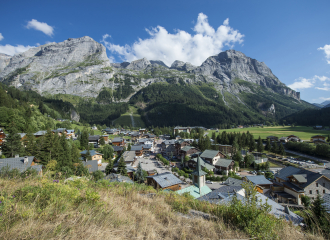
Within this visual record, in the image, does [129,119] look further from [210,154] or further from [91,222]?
[91,222]

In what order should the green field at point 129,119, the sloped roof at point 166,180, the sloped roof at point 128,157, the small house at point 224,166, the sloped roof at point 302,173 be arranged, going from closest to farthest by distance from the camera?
the sloped roof at point 166,180, the sloped roof at point 302,173, the small house at point 224,166, the sloped roof at point 128,157, the green field at point 129,119

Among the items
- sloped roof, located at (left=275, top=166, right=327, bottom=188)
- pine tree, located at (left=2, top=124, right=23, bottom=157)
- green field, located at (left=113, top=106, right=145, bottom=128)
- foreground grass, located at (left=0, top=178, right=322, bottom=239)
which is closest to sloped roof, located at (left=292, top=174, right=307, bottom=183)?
sloped roof, located at (left=275, top=166, right=327, bottom=188)

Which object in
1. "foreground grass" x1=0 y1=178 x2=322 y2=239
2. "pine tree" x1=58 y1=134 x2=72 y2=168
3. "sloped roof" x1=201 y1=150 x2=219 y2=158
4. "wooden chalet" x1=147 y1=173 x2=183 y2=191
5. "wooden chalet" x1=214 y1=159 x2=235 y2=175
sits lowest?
"wooden chalet" x1=214 y1=159 x2=235 y2=175

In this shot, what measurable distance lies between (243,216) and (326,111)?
611 ft

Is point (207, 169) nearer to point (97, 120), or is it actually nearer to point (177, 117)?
point (177, 117)

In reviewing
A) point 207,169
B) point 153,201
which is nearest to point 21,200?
point 153,201

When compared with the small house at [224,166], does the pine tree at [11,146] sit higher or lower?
higher

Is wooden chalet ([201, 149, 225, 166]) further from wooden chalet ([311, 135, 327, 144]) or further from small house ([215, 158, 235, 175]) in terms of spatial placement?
wooden chalet ([311, 135, 327, 144])

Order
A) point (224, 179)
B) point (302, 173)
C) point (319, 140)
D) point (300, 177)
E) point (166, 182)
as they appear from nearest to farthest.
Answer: point (166, 182) < point (300, 177) < point (302, 173) < point (224, 179) < point (319, 140)

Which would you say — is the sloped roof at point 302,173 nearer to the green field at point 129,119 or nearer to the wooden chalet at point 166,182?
the wooden chalet at point 166,182

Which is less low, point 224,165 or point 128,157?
point 224,165

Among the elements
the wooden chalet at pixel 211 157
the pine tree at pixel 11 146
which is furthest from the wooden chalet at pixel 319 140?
the pine tree at pixel 11 146

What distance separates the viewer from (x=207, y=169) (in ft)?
116

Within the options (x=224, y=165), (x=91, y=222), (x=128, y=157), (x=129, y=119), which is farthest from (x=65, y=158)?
(x=129, y=119)
